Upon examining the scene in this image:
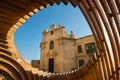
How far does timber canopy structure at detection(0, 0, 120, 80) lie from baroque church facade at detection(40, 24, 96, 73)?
60.4 ft

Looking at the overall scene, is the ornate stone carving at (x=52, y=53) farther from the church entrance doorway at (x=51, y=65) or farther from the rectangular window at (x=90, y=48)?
the rectangular window at (x=90, y=48)

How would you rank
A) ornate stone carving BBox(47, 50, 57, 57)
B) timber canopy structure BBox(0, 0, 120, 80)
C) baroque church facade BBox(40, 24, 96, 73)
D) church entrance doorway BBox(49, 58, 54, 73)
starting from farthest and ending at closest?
ornate stone carving BBox(47, 50, 57, 57) → church entrance doorway BBox(49, 58, 54, 73) → baroque church facade BBox(40, 24, 96, 73) → timber canopy structure BBox(0, 0, 120, 80)

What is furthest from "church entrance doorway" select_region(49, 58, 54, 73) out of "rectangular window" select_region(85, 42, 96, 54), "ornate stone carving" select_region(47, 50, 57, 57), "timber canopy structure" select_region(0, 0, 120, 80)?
"timber canopy structure" select_region(0, 0, 120, 80)

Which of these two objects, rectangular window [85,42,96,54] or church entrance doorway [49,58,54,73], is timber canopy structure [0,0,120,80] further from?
church entrance doorway [49,58,54,73]

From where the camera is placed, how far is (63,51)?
26.0 meters

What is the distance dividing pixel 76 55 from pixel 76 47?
1175 mm

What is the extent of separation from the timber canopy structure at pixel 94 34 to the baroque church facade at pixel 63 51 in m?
18.4

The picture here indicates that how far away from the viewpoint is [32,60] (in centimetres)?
2817

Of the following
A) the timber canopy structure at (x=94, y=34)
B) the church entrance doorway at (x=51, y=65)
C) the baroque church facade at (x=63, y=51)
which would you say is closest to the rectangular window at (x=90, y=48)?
the baroque church facade at (x=63, y=51)

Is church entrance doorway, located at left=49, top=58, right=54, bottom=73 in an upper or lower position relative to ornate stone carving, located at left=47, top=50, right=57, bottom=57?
lower

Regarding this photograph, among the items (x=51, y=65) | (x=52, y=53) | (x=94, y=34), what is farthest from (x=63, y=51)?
(x=94, y=34)

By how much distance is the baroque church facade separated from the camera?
2512 centimetres

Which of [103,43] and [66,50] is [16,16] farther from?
[66,50]

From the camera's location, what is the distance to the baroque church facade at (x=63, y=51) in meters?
25.1
